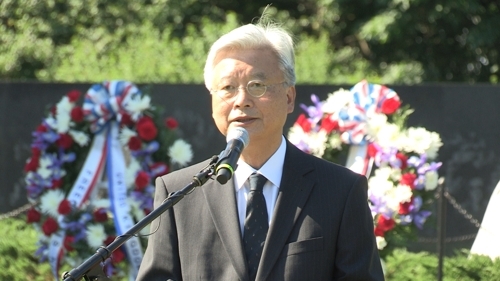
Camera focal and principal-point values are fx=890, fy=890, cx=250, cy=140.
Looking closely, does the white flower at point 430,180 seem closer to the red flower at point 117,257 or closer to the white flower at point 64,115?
the red flower at point 117,257

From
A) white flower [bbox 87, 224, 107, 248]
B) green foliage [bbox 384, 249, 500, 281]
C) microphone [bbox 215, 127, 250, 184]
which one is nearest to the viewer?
microphone [bbox 215, 127, 250, 184]

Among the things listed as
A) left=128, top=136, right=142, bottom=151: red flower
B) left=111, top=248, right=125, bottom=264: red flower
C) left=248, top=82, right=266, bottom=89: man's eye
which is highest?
left=128, top=136, right=142, bottom=151: red flower

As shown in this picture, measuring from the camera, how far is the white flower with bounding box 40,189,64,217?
7.64 m

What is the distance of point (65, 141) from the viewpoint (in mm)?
7695

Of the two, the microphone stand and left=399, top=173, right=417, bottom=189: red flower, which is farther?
left=399, top=173, right=417, bottom=189: red flower

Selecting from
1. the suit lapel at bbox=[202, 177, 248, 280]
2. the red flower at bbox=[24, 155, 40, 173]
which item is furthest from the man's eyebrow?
the red flower at bbox=[24, 155, 40, 173]

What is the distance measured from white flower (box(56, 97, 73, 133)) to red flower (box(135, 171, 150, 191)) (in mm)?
806

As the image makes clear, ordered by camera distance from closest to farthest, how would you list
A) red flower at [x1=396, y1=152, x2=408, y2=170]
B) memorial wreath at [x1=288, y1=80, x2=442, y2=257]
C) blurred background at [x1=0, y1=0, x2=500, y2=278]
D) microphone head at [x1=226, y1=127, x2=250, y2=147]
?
microphone head at [x1=226, y1=127, x2=250, y2=147] < memorial wreath at [x1=288, y1=80, x2=442, y2=257] < red flower at [x1=396, y1=152, x2=408, y2=170] < blurred background at [x1=0, y1=0, x2=500, y2=278]

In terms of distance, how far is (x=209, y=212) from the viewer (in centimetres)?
345

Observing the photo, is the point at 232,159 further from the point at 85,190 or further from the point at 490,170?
the point at 490,170

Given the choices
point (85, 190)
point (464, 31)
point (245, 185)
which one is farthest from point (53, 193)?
point (464, 31)

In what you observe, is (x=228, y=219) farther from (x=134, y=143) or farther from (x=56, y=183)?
(x=56, y=183)

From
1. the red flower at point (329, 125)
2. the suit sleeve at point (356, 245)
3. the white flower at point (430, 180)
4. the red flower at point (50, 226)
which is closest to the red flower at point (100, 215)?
the red flower at point (50, 226)

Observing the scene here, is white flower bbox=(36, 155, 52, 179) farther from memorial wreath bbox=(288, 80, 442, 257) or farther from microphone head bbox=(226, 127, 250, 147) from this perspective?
microphone head bbox=(226, 127, 250, 147)
